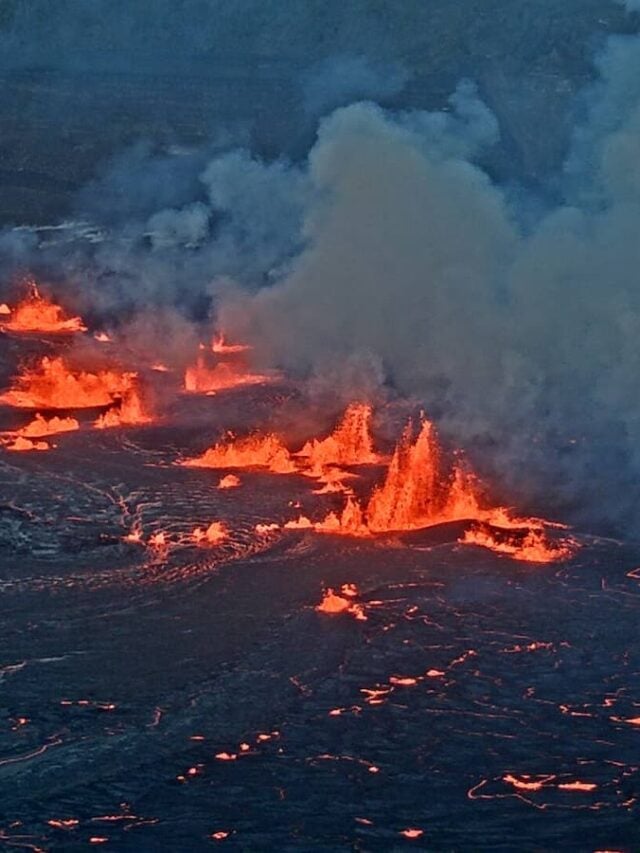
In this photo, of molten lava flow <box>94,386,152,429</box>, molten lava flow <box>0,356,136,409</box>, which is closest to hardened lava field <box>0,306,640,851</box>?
molten lava flow <box>94,386,152,429</box>

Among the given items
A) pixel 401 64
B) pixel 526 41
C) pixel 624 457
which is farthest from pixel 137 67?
pixel 624 457

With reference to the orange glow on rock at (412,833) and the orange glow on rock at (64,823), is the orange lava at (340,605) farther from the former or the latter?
the orange glow on rock at (64,823)

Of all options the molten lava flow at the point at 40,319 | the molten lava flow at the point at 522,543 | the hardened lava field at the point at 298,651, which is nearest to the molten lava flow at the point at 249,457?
the hardened lava field at the point at 298,651

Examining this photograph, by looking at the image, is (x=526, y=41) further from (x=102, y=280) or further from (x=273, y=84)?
(x=102, y=280)

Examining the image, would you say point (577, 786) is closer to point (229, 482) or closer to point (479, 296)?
point (229, 482)

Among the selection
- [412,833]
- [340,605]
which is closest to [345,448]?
[340,605]

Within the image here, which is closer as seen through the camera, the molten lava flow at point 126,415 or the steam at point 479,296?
the steam at point 479,296
